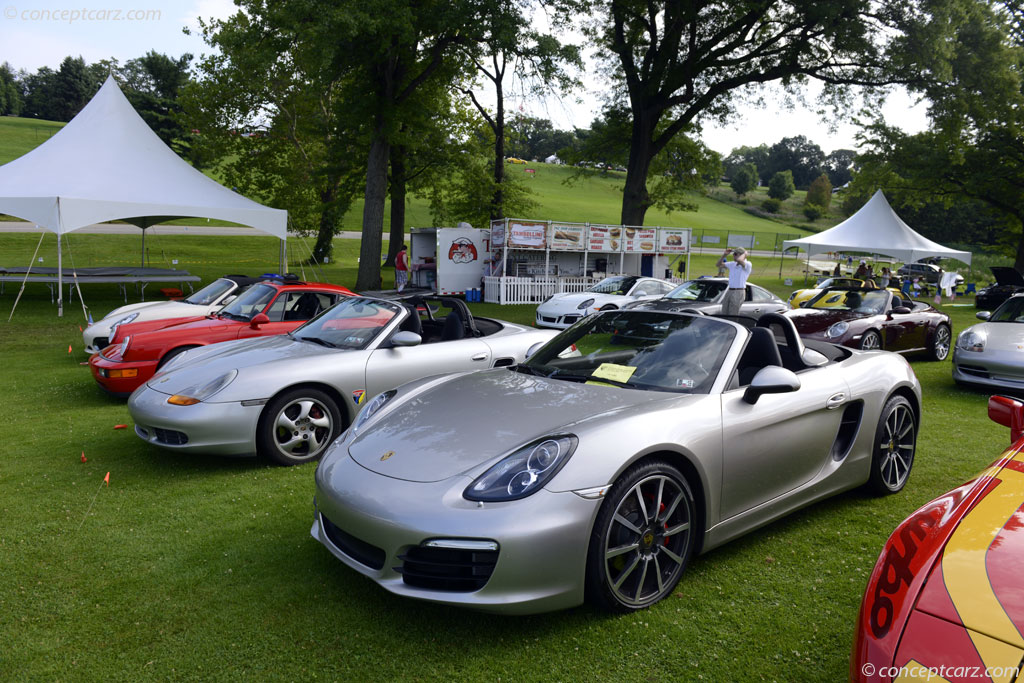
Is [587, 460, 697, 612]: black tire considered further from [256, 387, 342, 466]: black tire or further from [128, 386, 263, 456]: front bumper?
[128, 386, 263, 456]: front bumper

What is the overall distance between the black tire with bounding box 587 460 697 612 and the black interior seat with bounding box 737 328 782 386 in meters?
0.98

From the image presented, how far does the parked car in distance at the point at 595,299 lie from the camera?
47.4ft

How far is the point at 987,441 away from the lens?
594 centimetres

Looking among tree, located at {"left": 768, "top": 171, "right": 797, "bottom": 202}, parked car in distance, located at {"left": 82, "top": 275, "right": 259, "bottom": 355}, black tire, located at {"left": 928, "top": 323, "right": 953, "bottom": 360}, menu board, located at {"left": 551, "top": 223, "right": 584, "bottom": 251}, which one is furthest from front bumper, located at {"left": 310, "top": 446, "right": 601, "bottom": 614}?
tree, located at {"left": 768, "top": 171, "right": 797, "bottom": 202}

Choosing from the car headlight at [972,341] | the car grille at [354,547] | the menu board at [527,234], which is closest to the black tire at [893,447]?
the car grille at [354,547]

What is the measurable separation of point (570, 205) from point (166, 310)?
6340cm

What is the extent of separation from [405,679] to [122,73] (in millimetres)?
110606

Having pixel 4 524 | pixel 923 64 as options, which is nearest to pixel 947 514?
pixel 4 524

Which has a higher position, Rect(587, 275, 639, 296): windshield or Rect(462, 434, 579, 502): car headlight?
Rect(587, 275, 639, 296): windshield

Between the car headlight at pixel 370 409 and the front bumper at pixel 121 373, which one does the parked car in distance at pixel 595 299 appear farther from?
the car headlight at pixel 370 409

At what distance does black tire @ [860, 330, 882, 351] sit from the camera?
999 cm

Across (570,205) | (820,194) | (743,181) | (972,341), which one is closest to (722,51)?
(972,341)

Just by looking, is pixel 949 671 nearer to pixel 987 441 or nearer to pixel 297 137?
pixel 987 441

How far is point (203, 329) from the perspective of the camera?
24.4 ft
